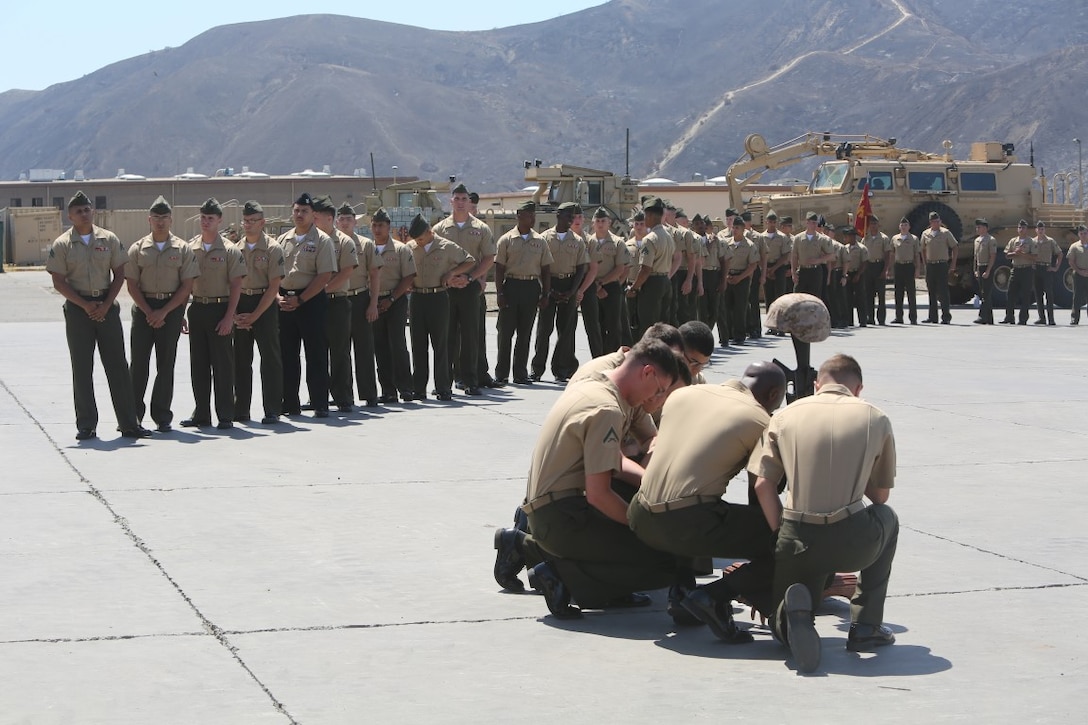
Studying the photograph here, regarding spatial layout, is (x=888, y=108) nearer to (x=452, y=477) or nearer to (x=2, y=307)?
(x=2, y=307)

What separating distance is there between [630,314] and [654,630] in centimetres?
1077

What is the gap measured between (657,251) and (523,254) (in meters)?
1.82

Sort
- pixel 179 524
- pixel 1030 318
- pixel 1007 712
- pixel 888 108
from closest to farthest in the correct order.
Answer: pixel 1007 712 → pixel 179 524 → pixel 1030 318 → pixel 888 108

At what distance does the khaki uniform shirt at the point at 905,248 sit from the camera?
24.4 m

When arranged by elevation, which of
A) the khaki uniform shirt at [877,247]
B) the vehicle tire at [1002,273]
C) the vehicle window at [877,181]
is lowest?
the vehicle tire at [1002,273]

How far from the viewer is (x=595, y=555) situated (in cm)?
633

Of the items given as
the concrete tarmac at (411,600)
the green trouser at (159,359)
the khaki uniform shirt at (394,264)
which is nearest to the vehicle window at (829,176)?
the khaki uniform shirt at (394,264)

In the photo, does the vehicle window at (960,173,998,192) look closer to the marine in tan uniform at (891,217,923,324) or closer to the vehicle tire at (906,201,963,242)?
the vehicle tire at (906,201,963,242)

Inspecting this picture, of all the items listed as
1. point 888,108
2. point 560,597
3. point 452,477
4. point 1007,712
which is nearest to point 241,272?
point 452,477

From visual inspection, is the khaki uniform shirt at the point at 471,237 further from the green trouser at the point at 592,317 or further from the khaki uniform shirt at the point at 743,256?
the khaki uniform shirt at the point at 743,256

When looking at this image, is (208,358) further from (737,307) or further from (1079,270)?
(1079,270)

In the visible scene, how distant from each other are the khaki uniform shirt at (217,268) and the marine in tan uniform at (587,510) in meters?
5.74

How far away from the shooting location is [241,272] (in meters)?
11.6

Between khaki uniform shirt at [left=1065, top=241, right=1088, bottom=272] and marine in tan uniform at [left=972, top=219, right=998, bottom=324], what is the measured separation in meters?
1.29
